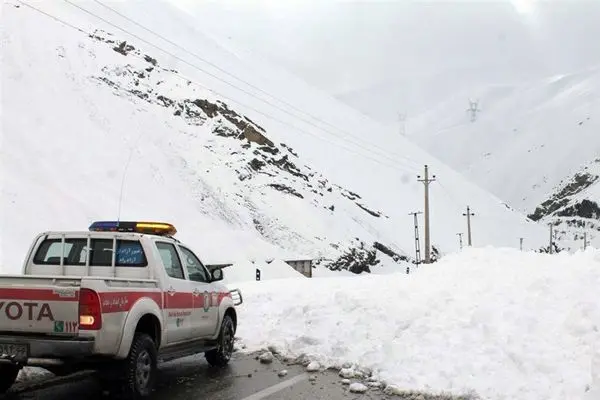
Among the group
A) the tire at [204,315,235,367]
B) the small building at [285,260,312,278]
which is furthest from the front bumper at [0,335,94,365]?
the small building at [285,260,312,278]

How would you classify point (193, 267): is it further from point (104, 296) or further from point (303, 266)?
point (303, 266)

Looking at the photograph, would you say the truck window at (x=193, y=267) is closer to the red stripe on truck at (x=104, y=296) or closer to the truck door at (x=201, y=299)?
the truck door at (x=201, y=299)

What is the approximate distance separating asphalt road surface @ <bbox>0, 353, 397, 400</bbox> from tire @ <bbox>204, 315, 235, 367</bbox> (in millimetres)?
148

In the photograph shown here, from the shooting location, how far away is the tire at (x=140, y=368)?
21.6 feet

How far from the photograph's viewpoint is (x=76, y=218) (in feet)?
108

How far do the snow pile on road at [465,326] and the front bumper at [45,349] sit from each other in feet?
12.7

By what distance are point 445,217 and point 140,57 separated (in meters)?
56.3

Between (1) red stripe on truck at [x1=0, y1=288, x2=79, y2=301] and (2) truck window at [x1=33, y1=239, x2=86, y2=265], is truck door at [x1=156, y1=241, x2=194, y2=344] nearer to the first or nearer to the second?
→ (2) truck window at [x1=33, y1=239, x2=86, y2=265]

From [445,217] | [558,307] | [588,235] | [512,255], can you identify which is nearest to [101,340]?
[558,307]

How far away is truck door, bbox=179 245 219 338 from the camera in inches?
334

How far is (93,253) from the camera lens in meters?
8.01

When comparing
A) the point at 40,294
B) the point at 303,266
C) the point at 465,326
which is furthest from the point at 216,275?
the point at 303,266

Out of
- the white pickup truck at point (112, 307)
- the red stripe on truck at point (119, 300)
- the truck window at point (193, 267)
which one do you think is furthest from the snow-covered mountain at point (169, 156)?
the red stripe on truck at point (119, 300)

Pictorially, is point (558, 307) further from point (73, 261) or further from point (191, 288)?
point (73, 261)
